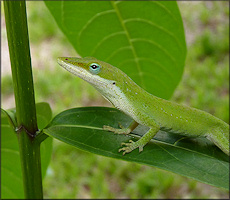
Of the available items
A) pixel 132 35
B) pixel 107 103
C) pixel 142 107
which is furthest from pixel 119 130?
pixel 107 103

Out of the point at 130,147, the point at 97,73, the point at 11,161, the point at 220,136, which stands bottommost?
the point at 11,161

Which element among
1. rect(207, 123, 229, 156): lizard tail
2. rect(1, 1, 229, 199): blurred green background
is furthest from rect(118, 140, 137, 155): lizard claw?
rect(1, 1, 229, 199): blurred green background

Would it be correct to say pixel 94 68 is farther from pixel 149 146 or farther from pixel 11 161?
pixel 11 161

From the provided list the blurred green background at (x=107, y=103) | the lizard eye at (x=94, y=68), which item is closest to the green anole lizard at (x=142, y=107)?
the lizard eye at (x=94, y=68)

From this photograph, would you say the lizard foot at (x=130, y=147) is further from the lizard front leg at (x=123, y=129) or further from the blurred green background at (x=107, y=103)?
the blurred green background at (x=107, y=103)

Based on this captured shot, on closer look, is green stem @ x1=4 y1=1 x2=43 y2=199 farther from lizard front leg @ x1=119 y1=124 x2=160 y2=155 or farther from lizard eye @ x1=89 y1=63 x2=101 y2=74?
lizard eye @ x1=89 y1=63 x2=101 y2=74
